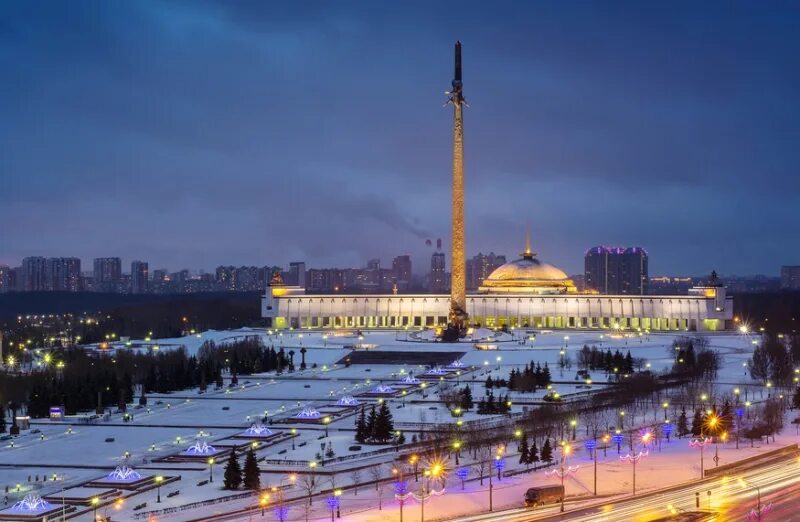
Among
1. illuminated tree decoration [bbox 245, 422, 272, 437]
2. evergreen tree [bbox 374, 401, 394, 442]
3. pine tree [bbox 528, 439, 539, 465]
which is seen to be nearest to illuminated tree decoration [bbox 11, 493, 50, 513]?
illuminated tree decoration [bbox 245, 422, 272, 437]

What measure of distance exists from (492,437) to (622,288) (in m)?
127

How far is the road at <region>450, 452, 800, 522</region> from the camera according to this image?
70.9 ft

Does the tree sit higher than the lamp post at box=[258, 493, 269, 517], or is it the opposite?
the tree

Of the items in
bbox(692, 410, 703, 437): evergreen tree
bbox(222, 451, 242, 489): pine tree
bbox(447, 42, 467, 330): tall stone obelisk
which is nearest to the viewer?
bbox(222, 451, 242, 489): pine tree

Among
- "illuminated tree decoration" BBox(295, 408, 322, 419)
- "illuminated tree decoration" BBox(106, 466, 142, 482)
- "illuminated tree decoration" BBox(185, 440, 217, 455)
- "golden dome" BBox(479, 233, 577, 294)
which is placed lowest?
"illuminated tree decoration" BBox(106, 466, 142, 482)

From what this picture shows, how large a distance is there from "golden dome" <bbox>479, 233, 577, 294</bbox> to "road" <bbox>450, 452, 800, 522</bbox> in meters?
71.0

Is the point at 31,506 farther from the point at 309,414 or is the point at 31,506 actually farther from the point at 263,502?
the point at 309,414

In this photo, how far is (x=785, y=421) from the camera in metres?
35.9

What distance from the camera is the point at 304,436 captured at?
3366 cm

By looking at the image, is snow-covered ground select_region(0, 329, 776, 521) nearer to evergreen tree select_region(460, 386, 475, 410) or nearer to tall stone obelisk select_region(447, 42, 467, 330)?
evergreen tree select_region(460, 386, 475, 410)

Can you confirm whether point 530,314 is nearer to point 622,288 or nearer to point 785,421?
point 785,421

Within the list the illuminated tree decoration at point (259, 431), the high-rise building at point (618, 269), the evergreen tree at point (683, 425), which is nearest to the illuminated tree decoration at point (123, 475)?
the illuminated tree decoration at point (259, 431)

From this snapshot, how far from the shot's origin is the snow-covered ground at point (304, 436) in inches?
984

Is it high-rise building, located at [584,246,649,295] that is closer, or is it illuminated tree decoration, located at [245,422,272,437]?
illuminated tree decoration, located at [245,422,272,437]
